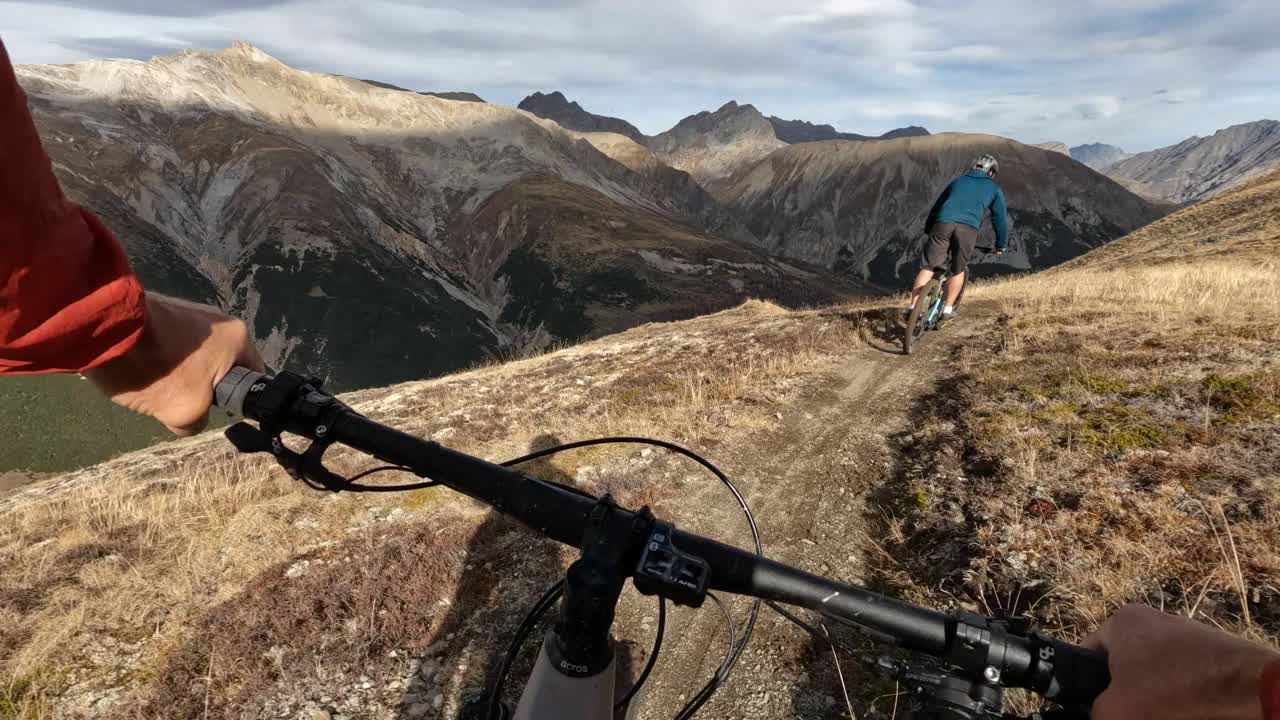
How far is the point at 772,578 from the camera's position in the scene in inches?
68.4

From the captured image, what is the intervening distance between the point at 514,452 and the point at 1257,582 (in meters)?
8.04

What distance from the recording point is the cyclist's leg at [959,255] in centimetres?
1124

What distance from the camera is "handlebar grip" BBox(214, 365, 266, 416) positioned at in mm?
1968

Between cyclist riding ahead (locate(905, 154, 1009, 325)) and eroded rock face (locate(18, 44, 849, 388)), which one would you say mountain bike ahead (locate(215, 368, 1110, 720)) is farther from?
eroded rock face (locate(18, 44, 849, 388))

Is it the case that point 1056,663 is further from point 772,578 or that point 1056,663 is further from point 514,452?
point 514,452

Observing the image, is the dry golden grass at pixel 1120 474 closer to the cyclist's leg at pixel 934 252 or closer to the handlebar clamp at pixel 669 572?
the cyclist's leg at pixel 934 252

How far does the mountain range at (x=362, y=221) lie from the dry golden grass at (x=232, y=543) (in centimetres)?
9480

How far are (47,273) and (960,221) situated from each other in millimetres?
12811

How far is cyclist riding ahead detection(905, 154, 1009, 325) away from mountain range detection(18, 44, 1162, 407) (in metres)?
93.9

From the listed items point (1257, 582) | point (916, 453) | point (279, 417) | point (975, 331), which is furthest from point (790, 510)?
Answer: point (975, 331)

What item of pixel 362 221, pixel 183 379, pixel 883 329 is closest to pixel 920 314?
pixel 883 329

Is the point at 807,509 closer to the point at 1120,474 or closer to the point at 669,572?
the point at 1120,474

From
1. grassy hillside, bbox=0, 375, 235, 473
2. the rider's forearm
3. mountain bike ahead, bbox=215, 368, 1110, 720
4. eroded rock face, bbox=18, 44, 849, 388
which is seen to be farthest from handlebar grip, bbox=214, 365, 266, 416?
eroded rock face, bbox=18, 44, 849, 388

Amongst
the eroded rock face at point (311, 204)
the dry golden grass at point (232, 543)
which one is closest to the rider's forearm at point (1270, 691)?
the dry golden grass at point (232, 543)
